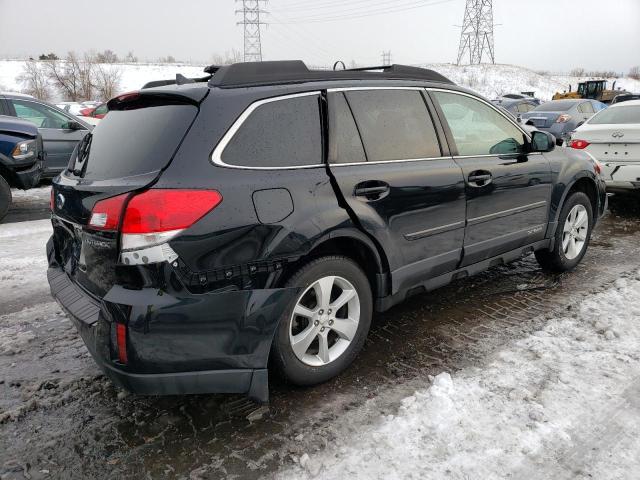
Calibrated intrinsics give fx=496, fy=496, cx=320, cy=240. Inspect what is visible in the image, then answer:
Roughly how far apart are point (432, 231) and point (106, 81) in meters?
56.9

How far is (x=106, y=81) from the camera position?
2062 inches

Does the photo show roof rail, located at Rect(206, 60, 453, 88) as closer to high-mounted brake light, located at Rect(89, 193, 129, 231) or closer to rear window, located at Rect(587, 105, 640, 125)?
high-mounted brake light, located at Rect(89, 193, 129, 231)

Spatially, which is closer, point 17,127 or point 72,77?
point 17,127

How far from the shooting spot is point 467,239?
3.52 m

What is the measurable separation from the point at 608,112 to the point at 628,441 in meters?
6.76

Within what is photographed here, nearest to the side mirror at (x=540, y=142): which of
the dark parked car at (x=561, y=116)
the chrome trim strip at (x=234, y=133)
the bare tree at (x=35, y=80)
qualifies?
the chrome trim strip at (x=234, y=133)

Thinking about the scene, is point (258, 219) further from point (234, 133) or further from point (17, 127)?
point (17, 127)

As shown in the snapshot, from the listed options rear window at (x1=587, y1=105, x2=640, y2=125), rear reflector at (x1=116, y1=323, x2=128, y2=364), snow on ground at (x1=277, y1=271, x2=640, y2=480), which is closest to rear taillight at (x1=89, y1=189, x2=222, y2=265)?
rear reflector at (x1=116, y1=323, x2=128, y2=364)

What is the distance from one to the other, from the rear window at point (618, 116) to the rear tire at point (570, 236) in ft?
10.5

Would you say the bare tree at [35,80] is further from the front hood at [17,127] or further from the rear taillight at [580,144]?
the rear taillight at [580,144]

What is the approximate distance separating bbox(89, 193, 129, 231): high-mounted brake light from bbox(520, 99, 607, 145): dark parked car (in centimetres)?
1178

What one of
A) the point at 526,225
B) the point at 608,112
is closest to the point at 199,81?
the point at 526,225

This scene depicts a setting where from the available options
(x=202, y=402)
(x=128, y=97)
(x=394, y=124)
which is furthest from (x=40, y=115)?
(x=202, y=402)

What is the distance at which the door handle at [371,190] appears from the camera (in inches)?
109
